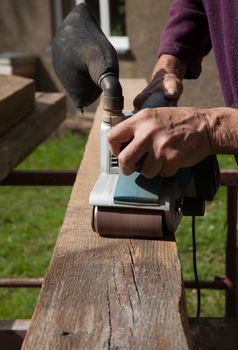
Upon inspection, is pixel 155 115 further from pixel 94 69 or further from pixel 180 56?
pixel 180 56

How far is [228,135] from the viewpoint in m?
1.78

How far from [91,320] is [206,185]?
611 mm

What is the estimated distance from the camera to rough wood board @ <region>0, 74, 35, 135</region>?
2.97 m

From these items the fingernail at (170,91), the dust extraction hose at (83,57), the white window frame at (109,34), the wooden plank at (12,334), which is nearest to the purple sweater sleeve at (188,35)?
the fingernail at (170,91)

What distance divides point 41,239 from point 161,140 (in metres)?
3.73

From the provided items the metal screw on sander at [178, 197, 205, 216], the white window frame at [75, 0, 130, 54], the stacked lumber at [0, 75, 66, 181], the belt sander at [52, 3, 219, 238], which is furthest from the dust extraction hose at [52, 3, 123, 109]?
the white window frame at [75, 0, 130, 54]

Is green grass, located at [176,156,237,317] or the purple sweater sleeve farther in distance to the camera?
green grass, located at [176,156,237,317]

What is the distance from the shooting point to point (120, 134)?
1732 mm

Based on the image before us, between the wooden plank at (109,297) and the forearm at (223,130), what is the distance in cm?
29

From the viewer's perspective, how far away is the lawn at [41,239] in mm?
4355

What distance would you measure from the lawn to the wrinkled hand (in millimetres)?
2467

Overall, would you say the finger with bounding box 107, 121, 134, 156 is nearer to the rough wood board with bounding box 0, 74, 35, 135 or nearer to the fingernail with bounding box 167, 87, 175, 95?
the fingernail with bounding box 167, 87, 175, 95

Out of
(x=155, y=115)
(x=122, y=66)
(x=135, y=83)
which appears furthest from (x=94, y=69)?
(x=122, y=66)

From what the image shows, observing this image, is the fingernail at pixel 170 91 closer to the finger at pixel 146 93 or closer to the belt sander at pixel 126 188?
the finger at pixel 146 93
